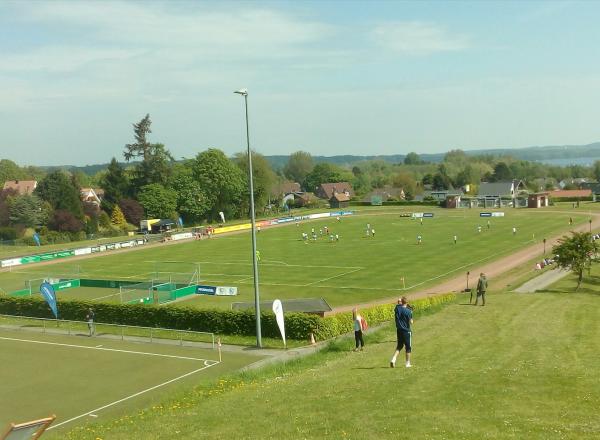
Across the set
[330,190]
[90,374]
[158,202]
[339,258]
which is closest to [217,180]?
[158,202]

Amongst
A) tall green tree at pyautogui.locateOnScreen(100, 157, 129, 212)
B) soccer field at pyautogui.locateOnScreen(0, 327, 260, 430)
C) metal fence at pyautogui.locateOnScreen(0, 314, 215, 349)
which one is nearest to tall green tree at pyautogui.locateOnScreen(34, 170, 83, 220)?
tall green tree at pyautogui.locateOnScreen(100, 157, 129, 212)

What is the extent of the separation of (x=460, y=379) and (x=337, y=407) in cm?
363

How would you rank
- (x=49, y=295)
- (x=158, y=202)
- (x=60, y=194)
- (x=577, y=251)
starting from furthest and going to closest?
(x=158, y=202) < (x=60, y=194) < (x=577, y=251) < (x=49, y=295)

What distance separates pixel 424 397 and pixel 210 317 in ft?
65.1

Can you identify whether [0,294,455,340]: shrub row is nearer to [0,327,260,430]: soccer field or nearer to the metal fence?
the metal fence

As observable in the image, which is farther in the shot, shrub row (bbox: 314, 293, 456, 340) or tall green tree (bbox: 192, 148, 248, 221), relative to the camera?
tall green tree (bbox: 192, 148, 248, 221)

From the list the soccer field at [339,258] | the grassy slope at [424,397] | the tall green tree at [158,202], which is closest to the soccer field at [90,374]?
the grassy slope at [424,397]

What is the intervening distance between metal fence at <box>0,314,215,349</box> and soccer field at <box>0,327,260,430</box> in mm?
852

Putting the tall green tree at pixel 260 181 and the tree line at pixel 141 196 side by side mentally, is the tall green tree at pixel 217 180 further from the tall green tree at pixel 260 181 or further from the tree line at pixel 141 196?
the tall green tree at pixel 260 181

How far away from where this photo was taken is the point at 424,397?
13742mm

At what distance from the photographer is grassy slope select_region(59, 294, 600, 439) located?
1148 cm

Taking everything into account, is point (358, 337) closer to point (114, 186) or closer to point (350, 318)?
point (350, 318)

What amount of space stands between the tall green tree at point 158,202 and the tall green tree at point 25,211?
67.0ft

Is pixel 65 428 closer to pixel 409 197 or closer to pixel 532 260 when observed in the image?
pixel 532 260
